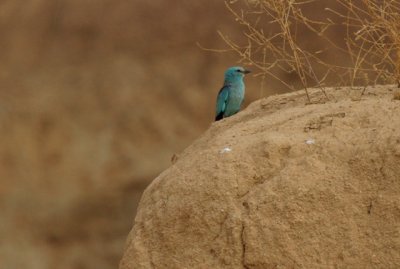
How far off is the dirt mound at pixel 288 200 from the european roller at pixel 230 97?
260 centimetres

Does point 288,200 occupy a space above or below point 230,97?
below

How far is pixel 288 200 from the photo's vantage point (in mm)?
3654

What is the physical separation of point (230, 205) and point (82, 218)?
4714 millimetres

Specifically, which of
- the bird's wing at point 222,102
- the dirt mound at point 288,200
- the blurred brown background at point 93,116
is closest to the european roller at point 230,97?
the bird's wing at point 222,102

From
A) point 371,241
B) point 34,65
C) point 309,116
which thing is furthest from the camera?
point 34,65

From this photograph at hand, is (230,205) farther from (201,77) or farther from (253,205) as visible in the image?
(201,77)

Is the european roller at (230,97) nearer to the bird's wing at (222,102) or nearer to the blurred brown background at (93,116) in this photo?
the bird's wing at (222,102)

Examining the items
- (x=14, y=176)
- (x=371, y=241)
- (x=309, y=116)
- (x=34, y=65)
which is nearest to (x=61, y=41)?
(x=34, y=65)

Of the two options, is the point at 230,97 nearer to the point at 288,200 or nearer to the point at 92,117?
the point at 92,117

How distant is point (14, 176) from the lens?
27.3ft

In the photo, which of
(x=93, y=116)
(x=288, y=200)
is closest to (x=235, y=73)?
(x=93, y=116)

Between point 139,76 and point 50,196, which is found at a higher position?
point 139,76

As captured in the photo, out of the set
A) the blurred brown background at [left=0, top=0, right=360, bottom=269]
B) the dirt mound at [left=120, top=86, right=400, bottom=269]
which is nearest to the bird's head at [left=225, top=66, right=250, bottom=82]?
the blurred brown background at [left=0, top=0, right=360, bottom=269]

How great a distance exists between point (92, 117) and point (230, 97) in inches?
73.5
